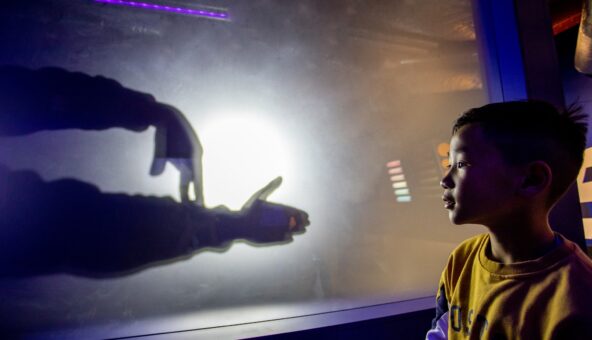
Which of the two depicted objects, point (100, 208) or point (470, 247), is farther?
point (100, 208)

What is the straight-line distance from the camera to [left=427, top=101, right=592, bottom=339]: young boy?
46cm

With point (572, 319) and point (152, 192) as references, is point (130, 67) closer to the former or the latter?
point (152, 192)

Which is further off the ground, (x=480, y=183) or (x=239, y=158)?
(x=239, y=158)

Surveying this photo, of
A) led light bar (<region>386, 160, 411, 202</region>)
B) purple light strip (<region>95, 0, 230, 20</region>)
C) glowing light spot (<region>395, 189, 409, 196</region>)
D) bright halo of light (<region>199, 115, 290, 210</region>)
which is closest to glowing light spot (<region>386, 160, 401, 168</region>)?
led light bar (<region>386, 160, 411, 202</region>)

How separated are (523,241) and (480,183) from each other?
107 millimetres

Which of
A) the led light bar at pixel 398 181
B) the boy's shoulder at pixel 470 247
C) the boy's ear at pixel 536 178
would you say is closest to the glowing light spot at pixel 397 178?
the led light bar at pixel 398 181

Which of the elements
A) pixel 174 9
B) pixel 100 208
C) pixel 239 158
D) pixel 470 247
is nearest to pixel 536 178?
pixel 470 247

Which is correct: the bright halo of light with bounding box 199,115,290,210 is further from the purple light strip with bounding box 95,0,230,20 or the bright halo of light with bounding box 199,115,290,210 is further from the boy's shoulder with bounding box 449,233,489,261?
the boy's shoulder with bounding box 449,233,489,261

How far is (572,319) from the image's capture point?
0.38 m

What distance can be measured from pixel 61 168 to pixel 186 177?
434 mm

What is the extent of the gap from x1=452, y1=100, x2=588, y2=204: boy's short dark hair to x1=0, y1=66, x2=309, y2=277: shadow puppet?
102 cm

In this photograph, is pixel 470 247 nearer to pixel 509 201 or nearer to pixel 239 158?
pixel 509 201

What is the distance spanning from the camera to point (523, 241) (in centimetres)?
50

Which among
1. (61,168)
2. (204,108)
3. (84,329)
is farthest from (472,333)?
(61,168)
